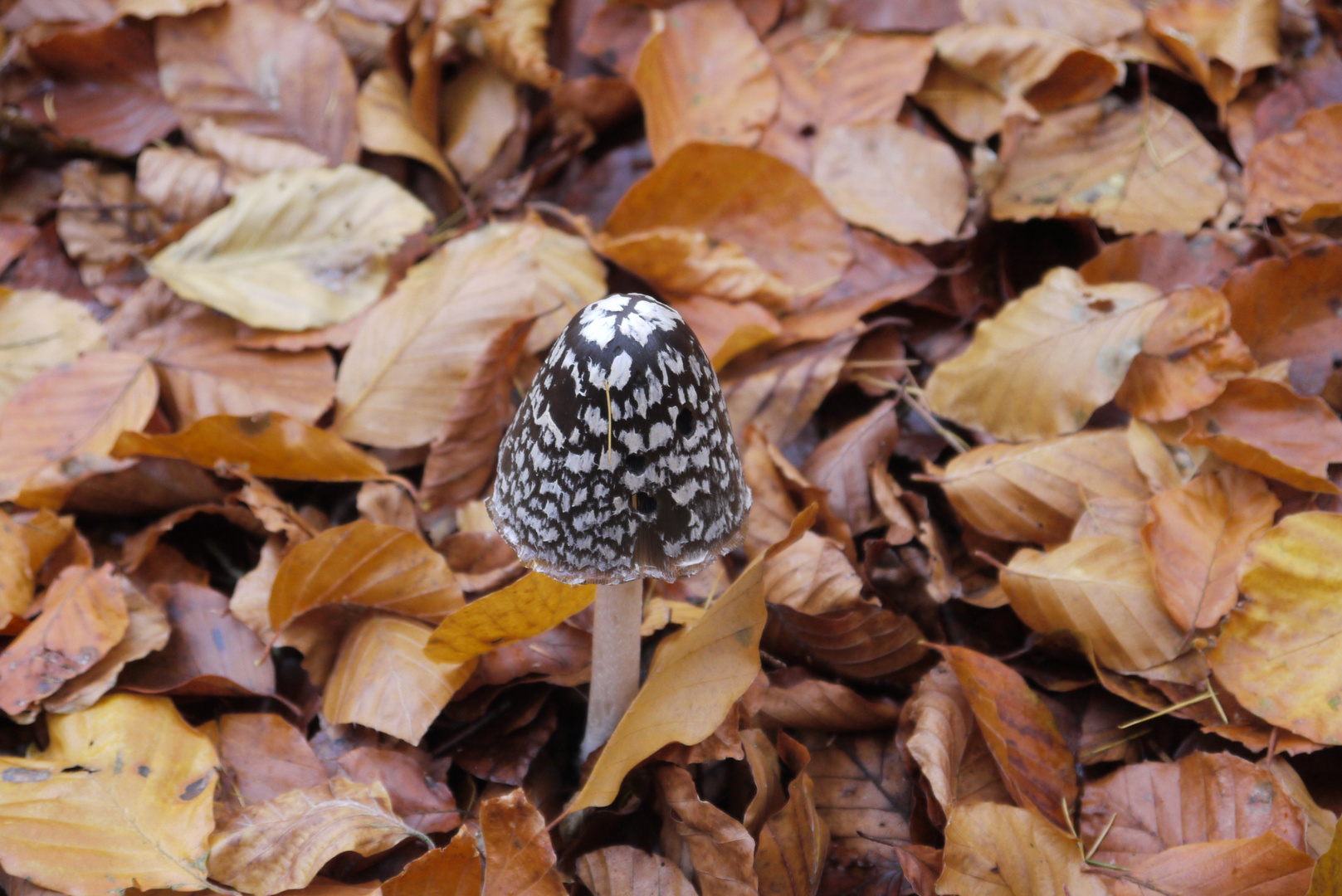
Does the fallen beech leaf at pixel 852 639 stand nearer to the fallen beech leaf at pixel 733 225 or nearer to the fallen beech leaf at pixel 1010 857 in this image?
the fallen beech leaf at pixel 1010 857

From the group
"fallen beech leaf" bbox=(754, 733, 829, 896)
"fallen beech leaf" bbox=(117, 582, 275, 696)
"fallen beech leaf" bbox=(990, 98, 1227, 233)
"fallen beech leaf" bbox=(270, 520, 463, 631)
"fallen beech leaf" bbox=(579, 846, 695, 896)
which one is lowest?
"fallen beech leaf" bbox=(579, 846, 695, 896)

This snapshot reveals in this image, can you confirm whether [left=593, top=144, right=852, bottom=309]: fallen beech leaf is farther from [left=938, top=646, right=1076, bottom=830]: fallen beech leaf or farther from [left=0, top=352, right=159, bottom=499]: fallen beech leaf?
[left=0, top=352, right=159, bottom=499]: fallen beech leaf

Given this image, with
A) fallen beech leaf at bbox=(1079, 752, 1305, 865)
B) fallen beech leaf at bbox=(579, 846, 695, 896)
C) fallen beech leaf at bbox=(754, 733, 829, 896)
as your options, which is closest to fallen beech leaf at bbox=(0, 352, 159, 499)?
fallen beech leaf at bbox=(579, 846, 695, 896)

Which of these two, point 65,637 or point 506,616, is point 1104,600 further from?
point 65,637

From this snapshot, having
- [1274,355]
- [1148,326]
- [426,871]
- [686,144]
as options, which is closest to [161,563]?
[426,871]

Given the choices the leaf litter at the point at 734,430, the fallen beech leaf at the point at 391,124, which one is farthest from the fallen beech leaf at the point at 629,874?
the fallen beech leaf at the point at 391,124

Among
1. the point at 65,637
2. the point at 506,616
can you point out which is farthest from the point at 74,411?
the point at 506,616
